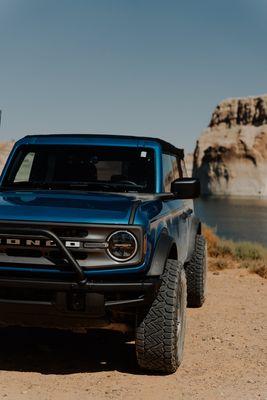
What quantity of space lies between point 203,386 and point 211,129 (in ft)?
508

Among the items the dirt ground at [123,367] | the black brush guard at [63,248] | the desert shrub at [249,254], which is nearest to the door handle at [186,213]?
the dirt ground at [123,367]

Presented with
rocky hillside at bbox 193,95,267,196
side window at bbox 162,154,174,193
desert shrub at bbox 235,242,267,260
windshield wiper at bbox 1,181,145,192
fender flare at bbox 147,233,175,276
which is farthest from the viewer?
rocky hillside at bbox 193,95,267,196

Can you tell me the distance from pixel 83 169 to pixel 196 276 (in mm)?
2817

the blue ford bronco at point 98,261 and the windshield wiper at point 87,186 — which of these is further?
the windshield wiper at point 87,186

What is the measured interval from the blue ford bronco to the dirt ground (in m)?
0.27

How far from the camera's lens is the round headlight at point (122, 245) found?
4.21 meters

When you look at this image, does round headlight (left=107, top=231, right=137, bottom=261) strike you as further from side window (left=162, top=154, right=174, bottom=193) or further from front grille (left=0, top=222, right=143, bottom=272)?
side window (left=162, top=154, right=174, bottom=193)

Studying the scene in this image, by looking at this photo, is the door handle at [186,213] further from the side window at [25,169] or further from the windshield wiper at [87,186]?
the side window at [25,169]

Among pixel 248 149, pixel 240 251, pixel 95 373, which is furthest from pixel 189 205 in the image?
pixel 248 149

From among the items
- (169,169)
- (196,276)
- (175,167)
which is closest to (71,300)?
(169,169)

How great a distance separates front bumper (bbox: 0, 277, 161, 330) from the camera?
417 centimetres

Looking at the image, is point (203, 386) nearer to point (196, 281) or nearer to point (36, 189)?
point (36, 189)

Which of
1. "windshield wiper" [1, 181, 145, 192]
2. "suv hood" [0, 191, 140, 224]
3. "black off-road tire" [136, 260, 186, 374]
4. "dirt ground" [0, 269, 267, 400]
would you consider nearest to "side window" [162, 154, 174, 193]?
"windshield wiper" [1, 181, 145, 192]

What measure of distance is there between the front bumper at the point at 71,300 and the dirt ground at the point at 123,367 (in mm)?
509
